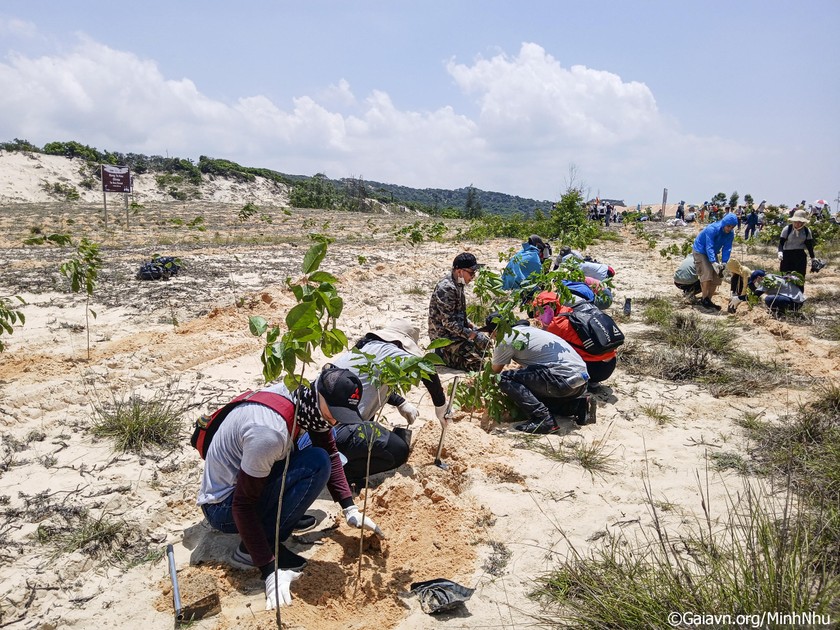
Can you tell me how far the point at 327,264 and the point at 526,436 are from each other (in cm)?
836

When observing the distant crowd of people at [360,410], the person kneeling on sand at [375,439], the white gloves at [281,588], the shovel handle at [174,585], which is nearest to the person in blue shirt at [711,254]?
the distant crowd of people at [360,410]

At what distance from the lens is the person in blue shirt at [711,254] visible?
7.69 metres

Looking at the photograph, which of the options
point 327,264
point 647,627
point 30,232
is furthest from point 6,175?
point 647,627

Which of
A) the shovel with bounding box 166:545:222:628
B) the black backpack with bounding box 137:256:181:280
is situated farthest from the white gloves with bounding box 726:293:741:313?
the black backpack with bounding box 137:256:181:280

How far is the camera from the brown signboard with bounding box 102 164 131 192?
16.3 metres

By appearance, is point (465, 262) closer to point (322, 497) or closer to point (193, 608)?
point (322, 497)

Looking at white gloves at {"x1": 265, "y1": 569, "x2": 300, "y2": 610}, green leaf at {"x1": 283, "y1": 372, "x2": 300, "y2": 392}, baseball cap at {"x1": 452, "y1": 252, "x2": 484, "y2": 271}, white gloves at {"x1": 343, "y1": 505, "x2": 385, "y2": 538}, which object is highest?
baseball cap at {"x1": 452, "y1": 252, "x2": 484, "y2": 271}

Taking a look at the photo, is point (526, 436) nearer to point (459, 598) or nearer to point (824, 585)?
point (459, 598)

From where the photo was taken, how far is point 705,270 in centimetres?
790

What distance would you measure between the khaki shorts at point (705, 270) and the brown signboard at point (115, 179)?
623 inches

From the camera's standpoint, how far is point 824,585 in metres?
1.85

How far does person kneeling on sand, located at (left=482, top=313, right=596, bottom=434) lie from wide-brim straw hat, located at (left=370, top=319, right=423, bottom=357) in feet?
2.45

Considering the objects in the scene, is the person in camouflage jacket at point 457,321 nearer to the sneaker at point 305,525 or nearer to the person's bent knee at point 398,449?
the person's bent knee at point 398,449

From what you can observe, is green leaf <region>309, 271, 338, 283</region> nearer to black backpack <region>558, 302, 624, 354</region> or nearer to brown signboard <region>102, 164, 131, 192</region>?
black backpack <region>558, 302, 624, 354</region>
